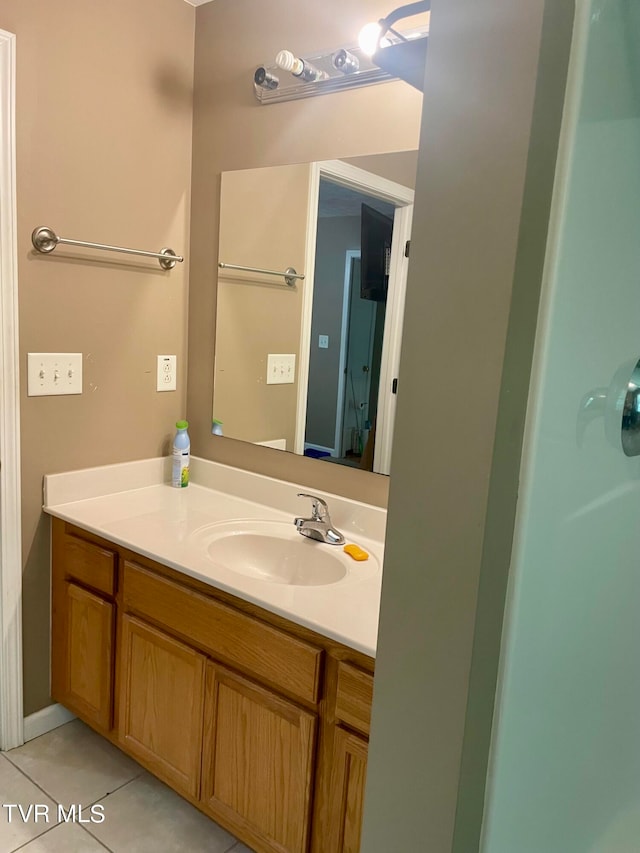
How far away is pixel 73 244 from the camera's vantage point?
1866mm

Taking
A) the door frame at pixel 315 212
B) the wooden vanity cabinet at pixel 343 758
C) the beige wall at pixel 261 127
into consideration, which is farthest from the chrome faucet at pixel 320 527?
the wooden vanity cabinet at pixel 343 758

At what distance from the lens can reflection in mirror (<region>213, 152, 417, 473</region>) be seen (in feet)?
5.55

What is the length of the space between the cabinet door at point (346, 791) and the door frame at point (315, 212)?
0.71 m

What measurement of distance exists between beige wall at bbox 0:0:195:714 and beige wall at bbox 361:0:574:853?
59.8 inches

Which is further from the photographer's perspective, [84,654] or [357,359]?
[84,654]

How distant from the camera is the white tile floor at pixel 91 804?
5.40 ft

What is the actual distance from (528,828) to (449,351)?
0.59m

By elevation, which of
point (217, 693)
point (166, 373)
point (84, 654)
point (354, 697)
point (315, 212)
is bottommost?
point (84, 654)

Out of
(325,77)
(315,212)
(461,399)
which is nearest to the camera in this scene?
(461,399)

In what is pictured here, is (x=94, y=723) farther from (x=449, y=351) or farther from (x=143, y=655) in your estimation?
(x=449, y=351)

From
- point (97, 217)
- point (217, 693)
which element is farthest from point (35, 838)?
point (97, 217)

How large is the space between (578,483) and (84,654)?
1674 millimetres

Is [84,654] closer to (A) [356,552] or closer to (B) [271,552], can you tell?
(B) [271,552]

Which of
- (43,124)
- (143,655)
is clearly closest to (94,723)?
(143,655)
